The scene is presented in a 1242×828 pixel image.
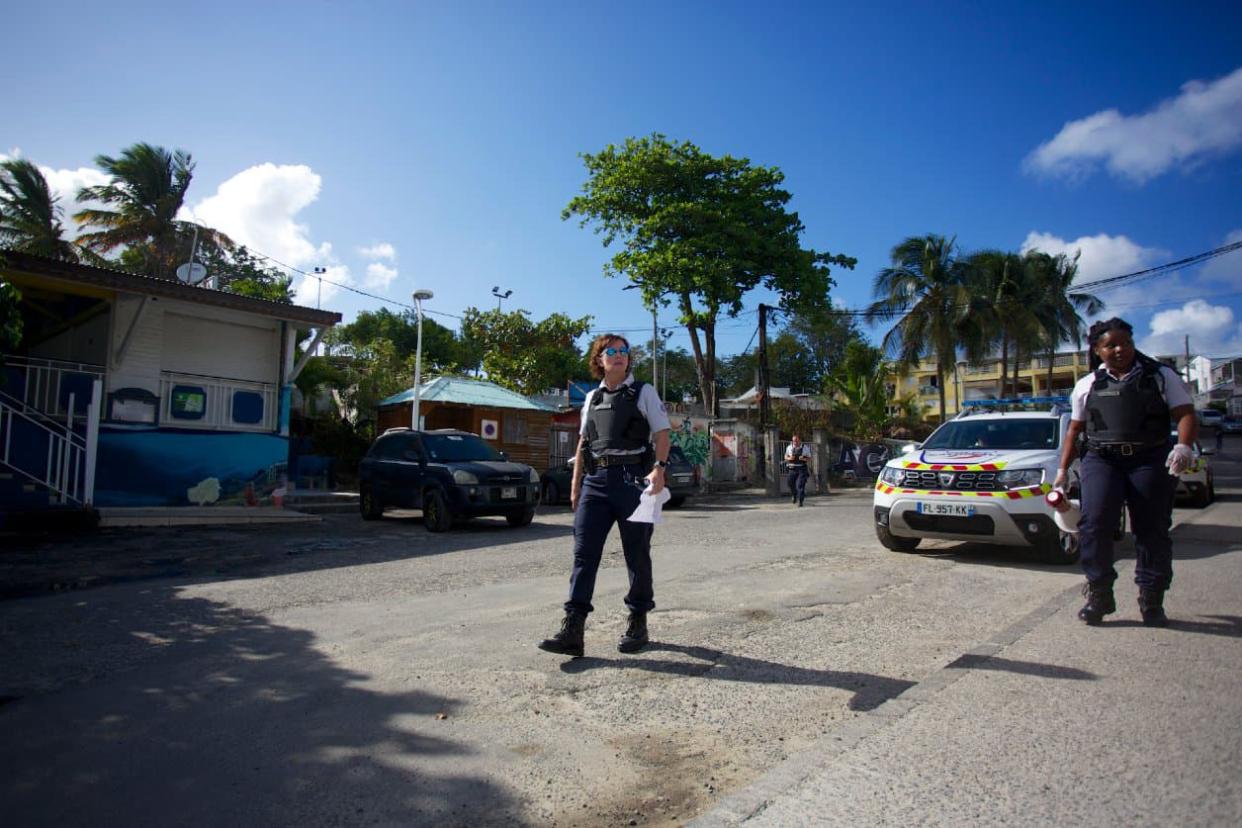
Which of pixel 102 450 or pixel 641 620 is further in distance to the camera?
pixel 102 450

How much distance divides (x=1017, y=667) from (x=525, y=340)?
111 feet

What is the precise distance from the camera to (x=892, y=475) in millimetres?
7914

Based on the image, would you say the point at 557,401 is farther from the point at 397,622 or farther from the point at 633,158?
the point at 397,622

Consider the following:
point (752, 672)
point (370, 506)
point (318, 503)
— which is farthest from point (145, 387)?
point (752, 672)

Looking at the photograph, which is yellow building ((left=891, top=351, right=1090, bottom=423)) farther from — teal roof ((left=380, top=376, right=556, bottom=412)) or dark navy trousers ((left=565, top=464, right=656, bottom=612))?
dark navy trousers ((left=565, top=464, right=656, bottom=612))

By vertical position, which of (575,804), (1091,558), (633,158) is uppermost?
(633,158)

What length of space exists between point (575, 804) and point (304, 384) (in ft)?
69.4

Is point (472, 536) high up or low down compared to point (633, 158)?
down

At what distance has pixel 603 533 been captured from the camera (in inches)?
164

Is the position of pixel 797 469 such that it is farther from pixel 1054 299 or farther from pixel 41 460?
pixel 1054 299

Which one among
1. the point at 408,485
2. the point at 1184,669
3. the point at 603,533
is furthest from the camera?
the point at 408,485

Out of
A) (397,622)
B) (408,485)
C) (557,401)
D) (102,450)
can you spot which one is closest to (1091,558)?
(397,622)

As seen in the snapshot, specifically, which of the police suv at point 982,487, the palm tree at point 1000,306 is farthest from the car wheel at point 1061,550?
the palm tree at point 1000,306

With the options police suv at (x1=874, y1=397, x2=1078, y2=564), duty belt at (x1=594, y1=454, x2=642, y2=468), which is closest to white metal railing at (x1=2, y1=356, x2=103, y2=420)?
duty belt at (x1=594, y1=454, x2=642, y2=468)
